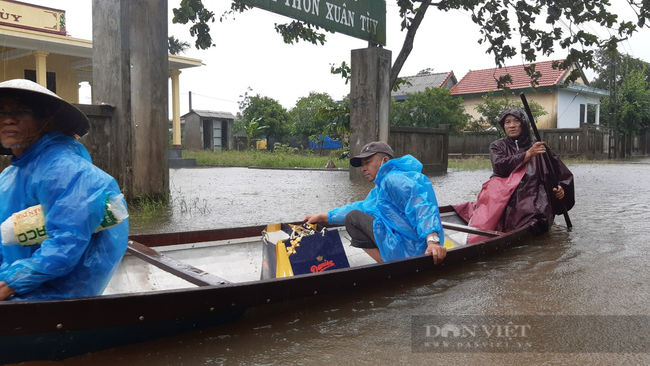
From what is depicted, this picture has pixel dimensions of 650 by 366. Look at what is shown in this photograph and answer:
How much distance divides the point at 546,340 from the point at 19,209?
3.03 m

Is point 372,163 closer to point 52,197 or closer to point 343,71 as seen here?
point 52,197

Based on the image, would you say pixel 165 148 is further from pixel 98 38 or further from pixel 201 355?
pixel 201 355

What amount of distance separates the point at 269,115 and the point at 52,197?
113ft

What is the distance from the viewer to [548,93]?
30.8 meters

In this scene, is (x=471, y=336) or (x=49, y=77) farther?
(x=49, y=77)

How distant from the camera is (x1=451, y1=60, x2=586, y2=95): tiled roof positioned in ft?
101

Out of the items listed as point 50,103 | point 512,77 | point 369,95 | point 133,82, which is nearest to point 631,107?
point 512,77

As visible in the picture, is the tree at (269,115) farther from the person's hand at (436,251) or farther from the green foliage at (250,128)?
the person's hand at (436,251)

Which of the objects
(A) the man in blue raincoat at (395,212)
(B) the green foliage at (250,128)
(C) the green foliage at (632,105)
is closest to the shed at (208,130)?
(B) the green foliage at (250,128)

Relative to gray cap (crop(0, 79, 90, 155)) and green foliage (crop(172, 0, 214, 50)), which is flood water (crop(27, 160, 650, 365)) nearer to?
gray cap (crop(0, 79, 90, 155))

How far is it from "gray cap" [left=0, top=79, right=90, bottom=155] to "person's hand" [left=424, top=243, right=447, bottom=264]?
256 cm

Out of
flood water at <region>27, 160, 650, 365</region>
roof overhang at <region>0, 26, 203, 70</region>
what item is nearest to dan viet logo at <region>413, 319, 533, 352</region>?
flood water at <region>27, 160, 650, 365</region>

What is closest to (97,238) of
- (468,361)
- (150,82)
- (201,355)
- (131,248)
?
(201,355)

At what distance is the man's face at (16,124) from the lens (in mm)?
2551
